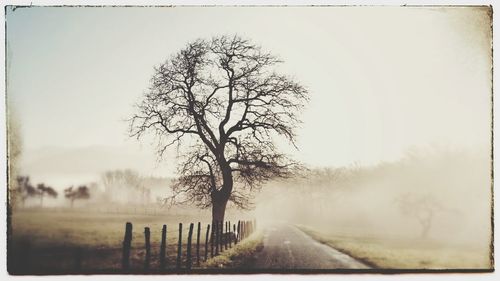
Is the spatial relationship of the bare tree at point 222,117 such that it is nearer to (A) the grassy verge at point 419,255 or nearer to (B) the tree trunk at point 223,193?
(B) the tree trunk at point 223,193

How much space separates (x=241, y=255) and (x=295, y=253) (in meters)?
1.06

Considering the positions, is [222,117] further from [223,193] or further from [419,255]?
[419,255]

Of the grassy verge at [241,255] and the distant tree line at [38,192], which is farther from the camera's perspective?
the grassy verge at [241,255]

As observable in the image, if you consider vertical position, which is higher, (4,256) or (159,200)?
(159,200)

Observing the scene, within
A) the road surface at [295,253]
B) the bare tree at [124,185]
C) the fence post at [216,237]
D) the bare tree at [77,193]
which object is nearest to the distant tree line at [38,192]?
the bare tree at [77,193]

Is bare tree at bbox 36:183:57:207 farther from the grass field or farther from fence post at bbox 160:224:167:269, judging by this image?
fence post at bbox 160:224:167:269

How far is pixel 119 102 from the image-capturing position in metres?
11.1

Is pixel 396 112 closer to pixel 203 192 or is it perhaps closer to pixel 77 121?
pixel 203 192

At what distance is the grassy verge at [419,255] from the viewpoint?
10852 millimetres

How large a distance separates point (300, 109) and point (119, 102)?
11.4 ft

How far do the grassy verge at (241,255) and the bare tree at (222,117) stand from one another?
0.82 meters
